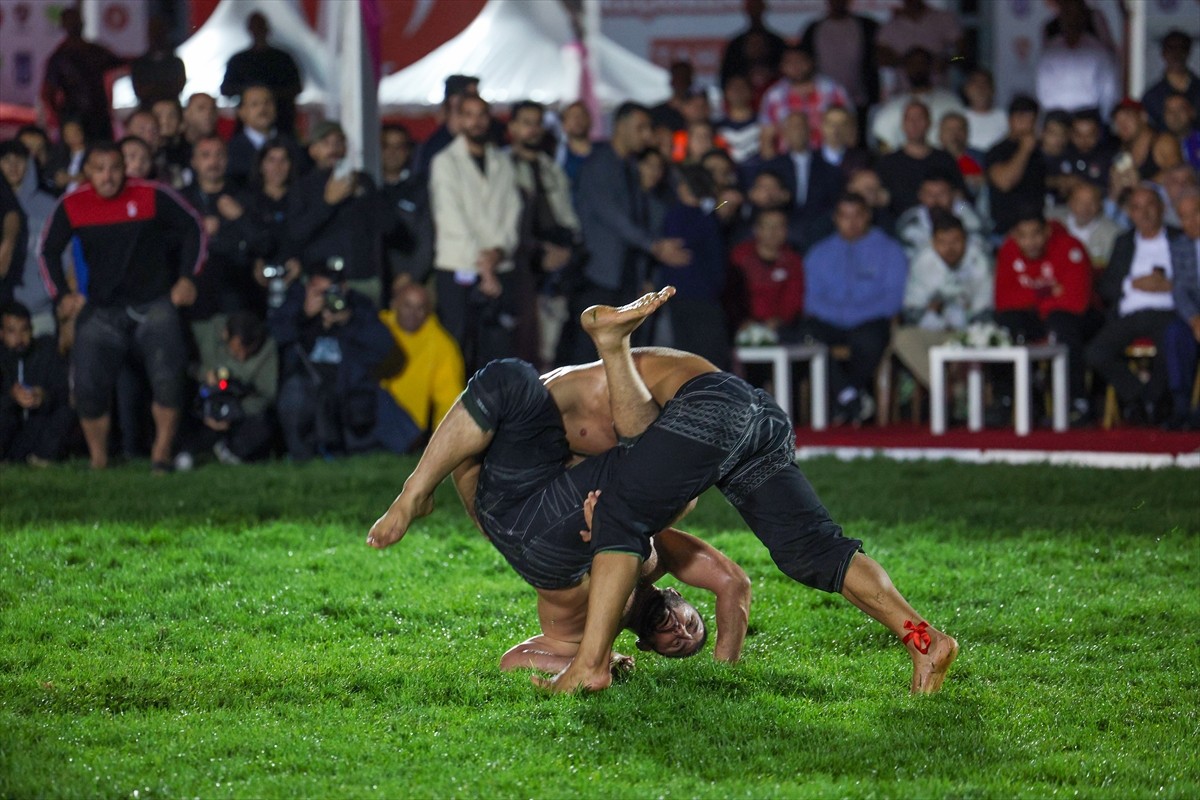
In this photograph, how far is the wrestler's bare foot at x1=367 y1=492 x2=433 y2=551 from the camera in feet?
16.6

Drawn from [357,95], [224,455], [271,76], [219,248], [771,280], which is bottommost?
[224,455]

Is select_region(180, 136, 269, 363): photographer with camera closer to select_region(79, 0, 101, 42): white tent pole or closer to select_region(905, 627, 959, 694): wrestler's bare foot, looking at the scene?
select_region(79, 0, 101, 42): white tent pole

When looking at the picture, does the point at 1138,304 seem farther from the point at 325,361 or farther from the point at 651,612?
the point at 651,612

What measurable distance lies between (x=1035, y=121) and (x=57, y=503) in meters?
7.78

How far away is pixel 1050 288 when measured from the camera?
1215 cm

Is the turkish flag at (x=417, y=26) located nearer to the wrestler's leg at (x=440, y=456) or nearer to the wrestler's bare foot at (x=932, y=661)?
the wrestler's leg at (x=440, y=456)

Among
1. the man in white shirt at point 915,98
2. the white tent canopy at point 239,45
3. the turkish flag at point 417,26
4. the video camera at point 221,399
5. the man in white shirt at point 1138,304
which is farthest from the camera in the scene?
the turkish flag at point 417,26

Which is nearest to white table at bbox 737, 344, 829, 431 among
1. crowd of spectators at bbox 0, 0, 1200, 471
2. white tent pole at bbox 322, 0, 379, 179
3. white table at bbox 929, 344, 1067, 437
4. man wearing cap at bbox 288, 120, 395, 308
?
crowd of spectators at bbox 0, 0, 1200, 471

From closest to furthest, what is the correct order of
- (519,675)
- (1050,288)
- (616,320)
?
(616,320) < (519,675) < (1050,288)

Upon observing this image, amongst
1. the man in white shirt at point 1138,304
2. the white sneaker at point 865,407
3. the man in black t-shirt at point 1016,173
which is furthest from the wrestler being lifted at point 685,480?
the man in black t-shirt at point 1016,173

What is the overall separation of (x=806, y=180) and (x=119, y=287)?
205 inches

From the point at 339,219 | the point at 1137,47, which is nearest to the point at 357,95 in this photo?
the point at 339,219

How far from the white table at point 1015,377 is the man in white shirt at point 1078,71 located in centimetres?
277

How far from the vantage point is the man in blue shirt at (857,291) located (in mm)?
12469
